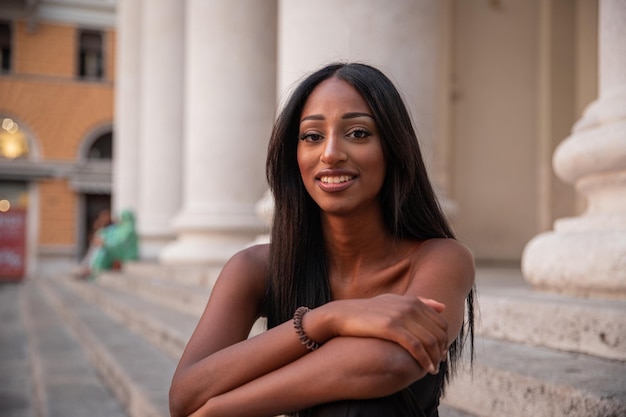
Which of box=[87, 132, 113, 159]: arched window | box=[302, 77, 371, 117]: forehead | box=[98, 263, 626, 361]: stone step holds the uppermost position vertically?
box=[87, 132, 113, 159]: arched window

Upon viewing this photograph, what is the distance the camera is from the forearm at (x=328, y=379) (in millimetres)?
1516

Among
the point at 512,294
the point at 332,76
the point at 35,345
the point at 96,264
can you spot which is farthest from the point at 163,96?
the point at 332,76

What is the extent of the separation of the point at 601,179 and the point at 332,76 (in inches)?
63.7

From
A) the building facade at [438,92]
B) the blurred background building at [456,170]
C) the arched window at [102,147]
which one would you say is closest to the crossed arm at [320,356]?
the blurred background building at [456,170]

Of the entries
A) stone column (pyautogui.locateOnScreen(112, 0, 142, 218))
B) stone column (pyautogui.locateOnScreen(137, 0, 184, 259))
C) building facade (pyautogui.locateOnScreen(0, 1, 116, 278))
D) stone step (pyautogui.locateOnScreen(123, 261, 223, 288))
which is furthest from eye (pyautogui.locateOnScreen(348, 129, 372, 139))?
building facade (pyautogui.locateOnScreen(0, 1, 116, 278))

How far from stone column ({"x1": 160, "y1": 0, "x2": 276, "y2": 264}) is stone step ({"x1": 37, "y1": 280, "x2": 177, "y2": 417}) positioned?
141cm

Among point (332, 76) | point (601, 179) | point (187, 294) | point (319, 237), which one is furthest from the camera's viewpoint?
point (187, 294)

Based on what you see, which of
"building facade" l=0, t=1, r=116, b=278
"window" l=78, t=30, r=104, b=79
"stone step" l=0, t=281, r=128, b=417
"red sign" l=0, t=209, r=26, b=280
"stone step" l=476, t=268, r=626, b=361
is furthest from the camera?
"window" l=78, t=30, r=104, b=79

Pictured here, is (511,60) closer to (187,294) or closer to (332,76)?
(187,294)

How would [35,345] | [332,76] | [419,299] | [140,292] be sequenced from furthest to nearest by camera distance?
[140,292] < [35,345] < [332,76] < [419,299]

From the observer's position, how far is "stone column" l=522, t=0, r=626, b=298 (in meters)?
2.67

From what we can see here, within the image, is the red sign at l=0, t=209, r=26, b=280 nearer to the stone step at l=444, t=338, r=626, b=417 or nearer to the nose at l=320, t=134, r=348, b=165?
the stone step at l=444, t=338, r=626, b=417

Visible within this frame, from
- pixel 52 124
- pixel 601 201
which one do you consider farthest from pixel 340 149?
pixel 52 124

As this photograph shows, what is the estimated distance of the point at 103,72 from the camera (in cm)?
2762
